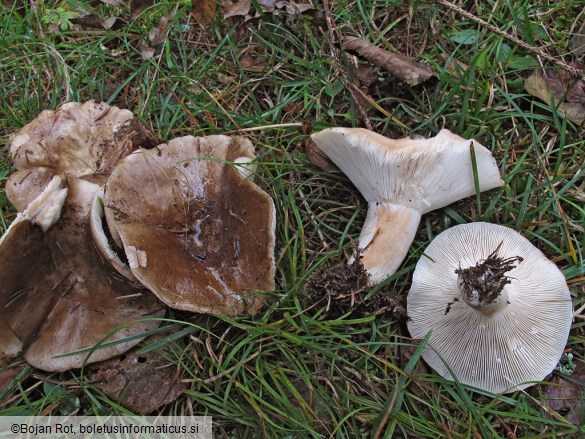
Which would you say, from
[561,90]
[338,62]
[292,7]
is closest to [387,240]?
[338,62]

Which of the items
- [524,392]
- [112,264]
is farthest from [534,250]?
[112,264]

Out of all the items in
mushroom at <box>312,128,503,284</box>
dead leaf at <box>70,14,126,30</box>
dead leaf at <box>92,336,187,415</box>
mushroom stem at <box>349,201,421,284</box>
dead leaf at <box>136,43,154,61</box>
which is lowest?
dead leaf at <box>92,336,187,415</box>

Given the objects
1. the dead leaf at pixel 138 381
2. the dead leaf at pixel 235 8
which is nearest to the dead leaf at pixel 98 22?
the dead leaf at pixel 235 8

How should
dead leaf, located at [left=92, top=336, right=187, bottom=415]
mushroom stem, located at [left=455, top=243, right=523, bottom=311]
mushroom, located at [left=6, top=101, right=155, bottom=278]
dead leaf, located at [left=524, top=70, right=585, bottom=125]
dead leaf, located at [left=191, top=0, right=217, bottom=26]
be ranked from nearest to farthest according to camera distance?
mushroom stem, located at [left=455, top=243, right=523, bottom=311] → dead leaf, located at [left=92, top=336, right=187, bottom=415] → mushroom, located at [left=6, top=101, right=155, bottom=278] → dead leaf, located at [left=524, top=70, right=585, bottom=125] → dead leaf, located at [left=191, top=0, right=217, bottom=26]

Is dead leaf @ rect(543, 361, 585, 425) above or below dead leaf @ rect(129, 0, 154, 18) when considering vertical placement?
below

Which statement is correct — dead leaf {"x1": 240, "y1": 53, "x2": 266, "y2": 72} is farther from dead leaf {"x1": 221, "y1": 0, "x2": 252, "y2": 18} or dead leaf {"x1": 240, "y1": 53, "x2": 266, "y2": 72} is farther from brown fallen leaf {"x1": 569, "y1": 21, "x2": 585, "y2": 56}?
brown fallen leaf {"x1": 569, "y1": 21, "x2": 585, "y2": 56}

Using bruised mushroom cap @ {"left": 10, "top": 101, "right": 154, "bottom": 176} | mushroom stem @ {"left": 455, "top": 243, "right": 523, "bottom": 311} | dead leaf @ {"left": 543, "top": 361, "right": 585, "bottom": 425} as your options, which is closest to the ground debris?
mushroom stem @ {"left": 455, "top": 243, "right": 523, "bottom": 311}

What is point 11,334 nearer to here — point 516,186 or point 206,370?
point 206,370
